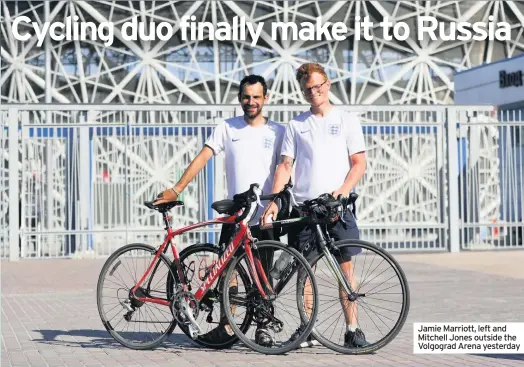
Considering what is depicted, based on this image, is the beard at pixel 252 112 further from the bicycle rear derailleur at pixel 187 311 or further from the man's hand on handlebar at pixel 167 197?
the bicycle rear derailleur at pixel 187 311

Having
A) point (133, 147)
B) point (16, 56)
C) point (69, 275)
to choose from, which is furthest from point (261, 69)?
point (69, 275)

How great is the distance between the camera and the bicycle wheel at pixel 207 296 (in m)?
8.41

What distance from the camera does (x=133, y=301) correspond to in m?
8.70

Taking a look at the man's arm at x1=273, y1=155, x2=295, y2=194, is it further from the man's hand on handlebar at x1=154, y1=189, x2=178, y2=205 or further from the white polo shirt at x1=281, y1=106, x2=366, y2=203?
the man's hand on handlebar at x1=154, y1=189, x2=178, y2=205

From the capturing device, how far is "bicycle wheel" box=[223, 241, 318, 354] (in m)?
8.02

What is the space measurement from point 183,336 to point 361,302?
181 cm

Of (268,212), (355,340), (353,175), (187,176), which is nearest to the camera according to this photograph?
(355,340)

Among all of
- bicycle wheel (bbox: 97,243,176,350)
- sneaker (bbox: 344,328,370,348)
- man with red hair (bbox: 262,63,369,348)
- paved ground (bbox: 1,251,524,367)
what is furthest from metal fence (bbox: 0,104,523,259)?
sneaker (bbox: 344,328,370,348)

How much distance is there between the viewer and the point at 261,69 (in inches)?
1592

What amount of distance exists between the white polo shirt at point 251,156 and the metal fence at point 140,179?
12.6 m

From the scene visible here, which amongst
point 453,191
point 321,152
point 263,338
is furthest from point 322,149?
point 453,191

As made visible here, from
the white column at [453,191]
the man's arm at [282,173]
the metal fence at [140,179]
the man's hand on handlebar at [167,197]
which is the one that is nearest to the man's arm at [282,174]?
the man's arm at [282,173]

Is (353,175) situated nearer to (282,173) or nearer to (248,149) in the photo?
(282,173)

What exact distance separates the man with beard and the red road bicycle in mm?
234
